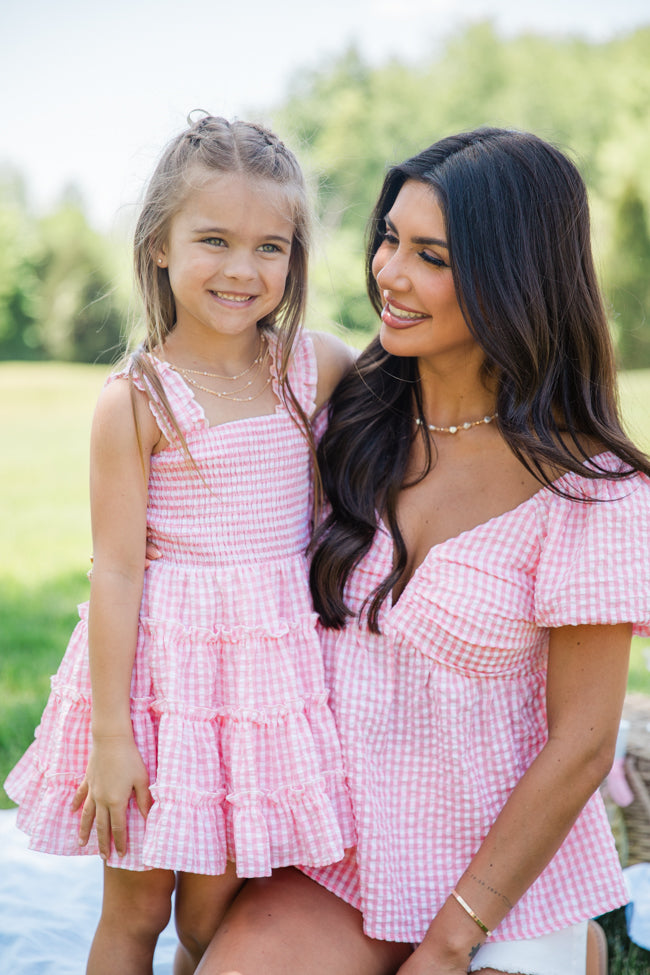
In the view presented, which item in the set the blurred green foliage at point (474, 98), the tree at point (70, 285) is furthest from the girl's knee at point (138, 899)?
the tree at point (70, 285)

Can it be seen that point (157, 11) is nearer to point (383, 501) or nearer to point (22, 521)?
point (22, 521)

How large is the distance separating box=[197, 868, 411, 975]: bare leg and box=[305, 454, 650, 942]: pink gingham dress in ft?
0.16

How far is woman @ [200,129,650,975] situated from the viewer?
1896 mm

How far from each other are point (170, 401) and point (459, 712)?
0.89 metres

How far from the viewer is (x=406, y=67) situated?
3083cm

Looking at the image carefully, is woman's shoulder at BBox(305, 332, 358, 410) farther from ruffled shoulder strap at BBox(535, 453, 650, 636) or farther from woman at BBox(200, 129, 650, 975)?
ruffled shoulder strap at BBox(535, 453, 650, 636)

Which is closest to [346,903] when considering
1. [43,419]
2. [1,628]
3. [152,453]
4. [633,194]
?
[152,453]

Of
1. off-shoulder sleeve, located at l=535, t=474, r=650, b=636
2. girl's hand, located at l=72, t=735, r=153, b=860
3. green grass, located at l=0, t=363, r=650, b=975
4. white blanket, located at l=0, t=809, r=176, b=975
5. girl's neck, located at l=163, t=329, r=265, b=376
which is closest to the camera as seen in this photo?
off-shoulder sleeve, located at l=535, t=474, r=650, b=636

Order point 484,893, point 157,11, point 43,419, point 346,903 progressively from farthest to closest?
1. point 157,11
2. point 43,419
3. point 346,903
4. point 484,893

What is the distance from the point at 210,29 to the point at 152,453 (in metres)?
41.5

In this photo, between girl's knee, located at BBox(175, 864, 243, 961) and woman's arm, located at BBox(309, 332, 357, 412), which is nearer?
girl's knee, located at BBox(175, 864, 243, 961)

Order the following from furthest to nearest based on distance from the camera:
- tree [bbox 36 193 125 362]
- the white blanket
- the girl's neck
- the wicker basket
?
tree [bbox 36 193 125 362]
the wicker basket
the white blanket
the girl's neck

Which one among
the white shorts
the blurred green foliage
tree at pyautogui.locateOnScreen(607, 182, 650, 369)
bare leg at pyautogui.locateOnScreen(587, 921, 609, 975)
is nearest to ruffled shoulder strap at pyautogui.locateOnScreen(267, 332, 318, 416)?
the white shorts

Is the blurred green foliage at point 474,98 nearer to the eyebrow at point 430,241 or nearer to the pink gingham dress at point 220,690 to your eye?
the eyebrow at point 430,241
